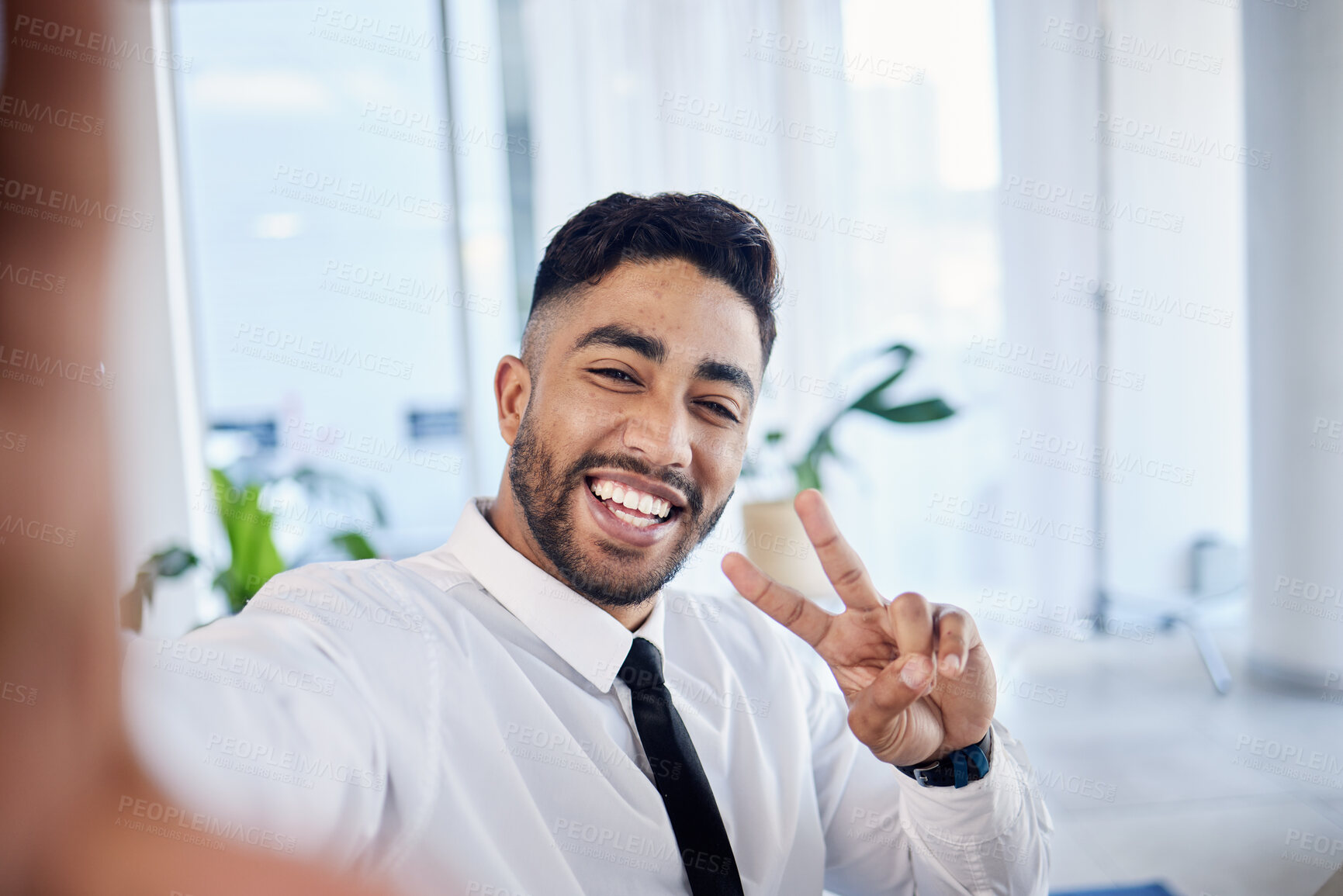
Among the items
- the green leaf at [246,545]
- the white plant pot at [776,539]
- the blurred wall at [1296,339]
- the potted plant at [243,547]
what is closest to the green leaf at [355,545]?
the potted plant at [243,547]

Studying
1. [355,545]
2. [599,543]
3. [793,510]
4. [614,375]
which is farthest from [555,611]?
[793,510]

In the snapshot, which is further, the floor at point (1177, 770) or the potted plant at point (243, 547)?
the potted plant at point (243, 547)

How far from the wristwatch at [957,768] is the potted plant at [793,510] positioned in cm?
205

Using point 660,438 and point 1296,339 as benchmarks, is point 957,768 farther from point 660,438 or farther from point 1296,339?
point 1296,339

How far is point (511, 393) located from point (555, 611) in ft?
1.14

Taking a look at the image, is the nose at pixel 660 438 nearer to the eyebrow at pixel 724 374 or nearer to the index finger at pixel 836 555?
the eyebrow at pixel 724 374

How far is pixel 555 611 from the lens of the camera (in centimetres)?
104

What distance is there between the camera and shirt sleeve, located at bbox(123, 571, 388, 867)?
1.44 feet

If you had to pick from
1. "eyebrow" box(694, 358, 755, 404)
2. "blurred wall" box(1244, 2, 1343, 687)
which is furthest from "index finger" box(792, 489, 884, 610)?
"blurred wall" box(1244, 2, 1343, 687)

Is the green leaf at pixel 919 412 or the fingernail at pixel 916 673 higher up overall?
the green leaf at pixel 919 412

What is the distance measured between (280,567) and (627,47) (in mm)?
2534

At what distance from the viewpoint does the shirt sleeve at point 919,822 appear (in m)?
1.03

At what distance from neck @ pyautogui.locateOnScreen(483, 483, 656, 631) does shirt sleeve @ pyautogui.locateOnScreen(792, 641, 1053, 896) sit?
30 centimetres

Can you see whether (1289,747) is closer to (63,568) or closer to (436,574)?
(436,574)
